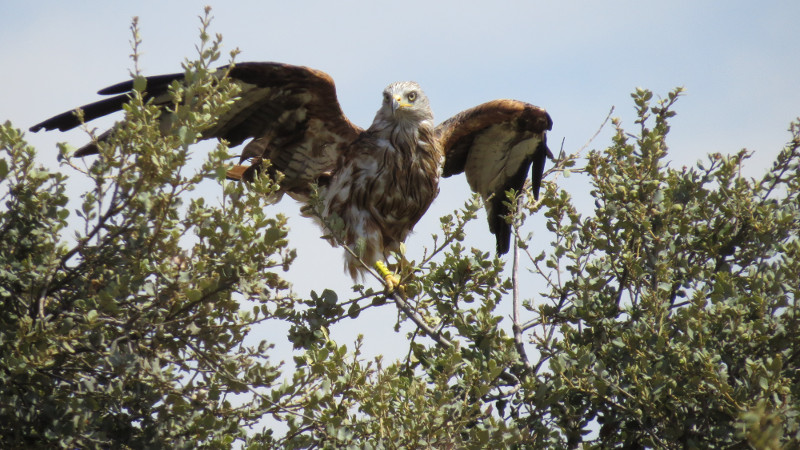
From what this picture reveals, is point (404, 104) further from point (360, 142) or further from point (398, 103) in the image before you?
point (360, 142)

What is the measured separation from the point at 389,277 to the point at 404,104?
79.1 inches

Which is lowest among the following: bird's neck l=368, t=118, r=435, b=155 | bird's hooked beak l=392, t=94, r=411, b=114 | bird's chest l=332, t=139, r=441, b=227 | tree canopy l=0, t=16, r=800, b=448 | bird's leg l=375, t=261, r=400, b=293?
tree canopy l=0, t=16, r=800, b=448

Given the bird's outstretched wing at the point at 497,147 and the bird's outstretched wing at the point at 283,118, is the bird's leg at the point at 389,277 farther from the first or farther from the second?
the bird's outstretched wing at the point at 497,147

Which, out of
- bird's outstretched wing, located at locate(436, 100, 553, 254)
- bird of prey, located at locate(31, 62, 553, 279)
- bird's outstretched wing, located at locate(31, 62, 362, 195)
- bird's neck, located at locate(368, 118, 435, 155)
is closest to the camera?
bird's outstretched wing, located at locate(31, 62, 362, 195)

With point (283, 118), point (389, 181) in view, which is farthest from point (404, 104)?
point (283, 118)

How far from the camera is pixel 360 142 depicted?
683 centimetres

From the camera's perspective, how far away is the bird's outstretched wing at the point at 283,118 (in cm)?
593

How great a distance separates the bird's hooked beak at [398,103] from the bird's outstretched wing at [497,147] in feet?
1.69

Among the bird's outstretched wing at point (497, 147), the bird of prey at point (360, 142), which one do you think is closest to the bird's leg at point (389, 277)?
the bird of prey at point (360, 142)

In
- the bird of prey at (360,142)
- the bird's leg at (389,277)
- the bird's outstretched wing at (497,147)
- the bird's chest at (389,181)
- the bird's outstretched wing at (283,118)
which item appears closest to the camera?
the bird's leg at (389,277)

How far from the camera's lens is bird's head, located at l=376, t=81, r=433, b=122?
22.4ft

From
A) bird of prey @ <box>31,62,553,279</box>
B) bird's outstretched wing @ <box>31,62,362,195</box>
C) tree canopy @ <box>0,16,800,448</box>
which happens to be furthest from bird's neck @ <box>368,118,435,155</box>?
tree canopy @ <box>0,16,800,448</box>

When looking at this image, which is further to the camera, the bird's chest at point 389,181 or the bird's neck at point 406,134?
the bird's neck at point 406,134

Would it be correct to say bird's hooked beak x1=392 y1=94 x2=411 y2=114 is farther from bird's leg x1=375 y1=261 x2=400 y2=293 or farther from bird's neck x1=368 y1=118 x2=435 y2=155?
bird's leg x1=375 y1=261 x2=400 y2=293
